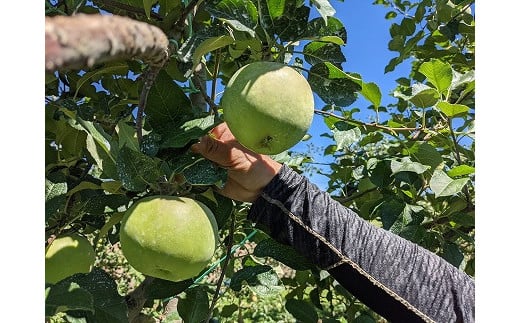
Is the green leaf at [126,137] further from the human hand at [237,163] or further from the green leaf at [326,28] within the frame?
the green leaf at [326,28]

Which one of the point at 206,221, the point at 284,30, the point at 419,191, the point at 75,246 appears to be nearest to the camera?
the point at 206,221

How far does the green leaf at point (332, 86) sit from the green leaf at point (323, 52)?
0.02 meters

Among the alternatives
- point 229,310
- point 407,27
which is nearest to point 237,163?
point 229,310

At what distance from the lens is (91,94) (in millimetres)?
1375

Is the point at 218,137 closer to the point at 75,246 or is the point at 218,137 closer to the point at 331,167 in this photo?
the point at 75,246

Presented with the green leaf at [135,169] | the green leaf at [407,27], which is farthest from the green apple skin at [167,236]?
the green leaf at [407,27]

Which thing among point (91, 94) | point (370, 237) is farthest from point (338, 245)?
point (91, 94)

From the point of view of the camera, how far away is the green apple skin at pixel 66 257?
3.53 ft

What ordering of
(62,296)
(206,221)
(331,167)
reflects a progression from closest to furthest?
1. (62,296)
2. (206,221)
3. (331,167)

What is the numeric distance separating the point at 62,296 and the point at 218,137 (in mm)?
436

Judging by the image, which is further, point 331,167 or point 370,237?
point 331,167

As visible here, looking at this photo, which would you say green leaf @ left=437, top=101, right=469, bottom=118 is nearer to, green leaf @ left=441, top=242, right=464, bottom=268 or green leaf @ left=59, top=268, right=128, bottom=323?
green leaf @ left=441, top=242, right=464, bottom=268

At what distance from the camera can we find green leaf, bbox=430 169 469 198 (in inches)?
50.1

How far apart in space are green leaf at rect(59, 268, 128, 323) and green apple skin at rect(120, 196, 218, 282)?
8cm
